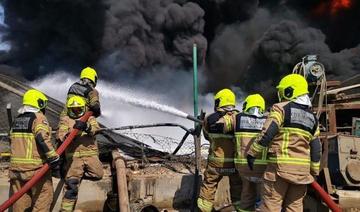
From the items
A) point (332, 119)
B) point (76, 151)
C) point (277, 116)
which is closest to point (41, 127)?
Result: point (76, 151)

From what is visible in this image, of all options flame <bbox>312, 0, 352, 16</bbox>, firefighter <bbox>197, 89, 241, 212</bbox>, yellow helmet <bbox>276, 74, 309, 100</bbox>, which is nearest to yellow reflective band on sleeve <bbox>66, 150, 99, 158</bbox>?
firefighter <bbox>197, 89, 241, 212</bbox>

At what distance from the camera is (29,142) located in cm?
482

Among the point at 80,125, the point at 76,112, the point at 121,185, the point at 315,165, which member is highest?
the point at 76,112

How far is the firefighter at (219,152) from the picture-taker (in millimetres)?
5297

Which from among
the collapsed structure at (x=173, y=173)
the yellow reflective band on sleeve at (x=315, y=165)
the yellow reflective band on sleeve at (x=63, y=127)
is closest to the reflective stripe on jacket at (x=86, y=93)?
the yellow reflective band on sleeve at (x=63, y=127)

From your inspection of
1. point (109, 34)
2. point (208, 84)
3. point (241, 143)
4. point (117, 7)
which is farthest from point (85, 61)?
point (241, 143)

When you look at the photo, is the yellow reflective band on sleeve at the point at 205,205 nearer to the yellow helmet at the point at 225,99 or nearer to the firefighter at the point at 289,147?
the firefighter at the point at 289,147

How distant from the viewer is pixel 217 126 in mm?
5254

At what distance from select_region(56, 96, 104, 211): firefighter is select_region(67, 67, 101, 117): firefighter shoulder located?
14cm

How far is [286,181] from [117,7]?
52.4 feet

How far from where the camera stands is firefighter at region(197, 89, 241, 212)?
Result: 5.30 m

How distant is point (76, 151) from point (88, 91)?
79 centimetres

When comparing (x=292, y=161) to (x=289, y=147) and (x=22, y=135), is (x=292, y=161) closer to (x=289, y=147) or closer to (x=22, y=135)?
(x=289, y=147)

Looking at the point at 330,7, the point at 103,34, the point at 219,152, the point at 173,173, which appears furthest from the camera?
the point at 330,7
